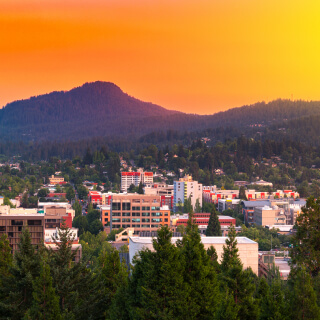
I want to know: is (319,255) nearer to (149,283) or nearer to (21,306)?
(149,283)

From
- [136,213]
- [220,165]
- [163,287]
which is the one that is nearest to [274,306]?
[163,287]

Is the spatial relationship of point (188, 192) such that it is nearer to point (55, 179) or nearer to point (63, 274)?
point (55, 179)

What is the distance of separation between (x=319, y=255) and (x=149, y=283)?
17.5 feet

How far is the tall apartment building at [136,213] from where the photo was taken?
→ 58562mm

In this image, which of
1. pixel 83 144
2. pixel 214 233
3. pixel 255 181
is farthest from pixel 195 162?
pixel 83 144

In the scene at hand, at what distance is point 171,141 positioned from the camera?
610ft

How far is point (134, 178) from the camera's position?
11012 cm


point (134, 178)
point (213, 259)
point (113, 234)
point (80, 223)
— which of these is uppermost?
point (213, 259)

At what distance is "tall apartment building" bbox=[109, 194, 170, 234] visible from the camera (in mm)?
58562

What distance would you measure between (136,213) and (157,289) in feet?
136

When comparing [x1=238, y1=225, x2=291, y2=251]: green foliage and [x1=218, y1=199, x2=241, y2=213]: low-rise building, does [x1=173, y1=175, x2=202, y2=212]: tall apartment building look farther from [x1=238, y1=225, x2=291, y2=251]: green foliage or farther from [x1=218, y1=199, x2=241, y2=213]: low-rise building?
[x1=238, y1=225, x2=291, y2=251]: green foliage

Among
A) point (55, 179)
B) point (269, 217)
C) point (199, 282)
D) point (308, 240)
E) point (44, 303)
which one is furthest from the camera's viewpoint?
point (55, 179)

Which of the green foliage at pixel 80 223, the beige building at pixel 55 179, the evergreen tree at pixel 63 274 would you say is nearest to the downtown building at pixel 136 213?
the green foliage at pixel 80 223

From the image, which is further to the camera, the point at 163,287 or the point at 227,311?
the point at 163,287
